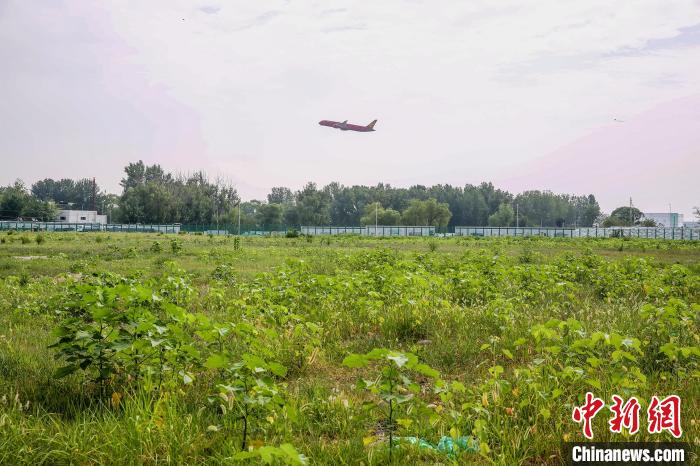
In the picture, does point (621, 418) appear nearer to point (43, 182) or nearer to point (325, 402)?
point (325, 402)

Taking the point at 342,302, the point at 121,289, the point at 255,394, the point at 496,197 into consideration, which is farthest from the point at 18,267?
the point at 496,197

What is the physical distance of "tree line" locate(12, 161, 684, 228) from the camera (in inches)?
4070

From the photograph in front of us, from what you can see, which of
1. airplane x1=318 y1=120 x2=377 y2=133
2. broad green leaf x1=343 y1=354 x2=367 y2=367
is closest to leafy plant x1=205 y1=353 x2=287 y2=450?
broad green leaf x1=343 y1=354 x2=367 y2=367

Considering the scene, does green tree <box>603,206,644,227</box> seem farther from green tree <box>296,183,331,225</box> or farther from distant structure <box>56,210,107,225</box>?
Result: distant structure <box>56,210,107,225</box>

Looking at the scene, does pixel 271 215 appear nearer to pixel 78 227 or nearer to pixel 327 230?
pixel 327 230

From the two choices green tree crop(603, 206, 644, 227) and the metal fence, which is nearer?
the metal fence

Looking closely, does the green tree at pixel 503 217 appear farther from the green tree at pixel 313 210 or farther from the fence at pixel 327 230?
the green tree at pixel 313 210

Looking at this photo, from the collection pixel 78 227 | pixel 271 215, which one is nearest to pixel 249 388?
pixel 78 227

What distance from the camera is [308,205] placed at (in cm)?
11688

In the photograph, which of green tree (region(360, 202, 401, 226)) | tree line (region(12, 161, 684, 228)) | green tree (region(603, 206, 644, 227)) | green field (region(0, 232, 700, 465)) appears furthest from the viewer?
green tree (region(603, 206, 644, 227))

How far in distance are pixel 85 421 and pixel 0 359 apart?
2.54 m
